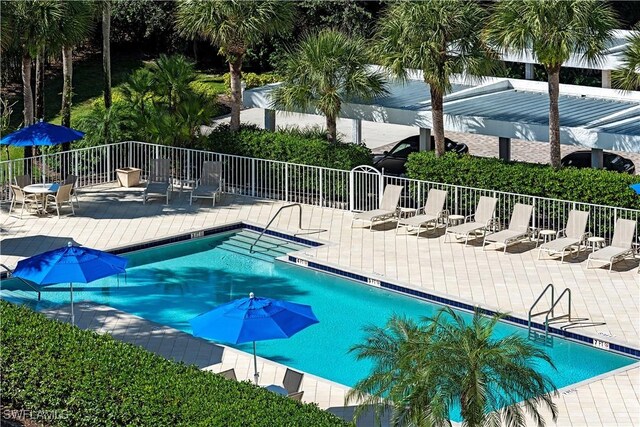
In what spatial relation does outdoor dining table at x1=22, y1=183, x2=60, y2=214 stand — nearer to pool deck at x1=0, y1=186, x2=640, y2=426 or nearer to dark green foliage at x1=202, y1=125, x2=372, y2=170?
pool deck at x1=0, y1=186, x2=640, y2=426

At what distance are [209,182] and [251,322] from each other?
12.3 m

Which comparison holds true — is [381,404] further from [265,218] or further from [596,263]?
[265,218]

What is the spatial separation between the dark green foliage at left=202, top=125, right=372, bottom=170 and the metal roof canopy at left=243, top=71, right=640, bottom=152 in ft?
3.09

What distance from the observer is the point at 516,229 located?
2486 centimetres

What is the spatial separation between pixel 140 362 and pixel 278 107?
1478cm

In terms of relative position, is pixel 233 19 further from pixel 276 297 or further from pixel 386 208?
pixel 276 297

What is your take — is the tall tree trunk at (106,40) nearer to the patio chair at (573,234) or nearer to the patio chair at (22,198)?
the patio chair at (22,198)

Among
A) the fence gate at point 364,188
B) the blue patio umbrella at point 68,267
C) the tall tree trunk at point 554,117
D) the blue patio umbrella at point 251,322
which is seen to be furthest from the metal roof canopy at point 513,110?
the blue patio umbrella at point 251,322

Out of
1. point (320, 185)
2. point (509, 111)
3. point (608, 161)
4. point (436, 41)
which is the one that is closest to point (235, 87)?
point (320, 185)

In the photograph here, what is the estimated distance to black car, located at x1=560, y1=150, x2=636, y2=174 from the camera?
2956 centimetres

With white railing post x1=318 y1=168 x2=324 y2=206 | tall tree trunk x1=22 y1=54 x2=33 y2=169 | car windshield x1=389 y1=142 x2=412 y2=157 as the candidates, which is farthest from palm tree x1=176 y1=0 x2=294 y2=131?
car windshield x1=389 y1=142 x2=412 y2=157

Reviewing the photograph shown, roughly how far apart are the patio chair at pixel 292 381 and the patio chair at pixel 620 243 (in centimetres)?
825

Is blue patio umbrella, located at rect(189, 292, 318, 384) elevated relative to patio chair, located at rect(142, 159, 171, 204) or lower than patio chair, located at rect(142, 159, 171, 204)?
lower

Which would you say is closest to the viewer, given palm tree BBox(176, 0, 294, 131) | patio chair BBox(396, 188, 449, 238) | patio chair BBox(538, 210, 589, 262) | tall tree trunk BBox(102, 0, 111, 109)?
patio chair BBox(538, 210, 589, 262)
